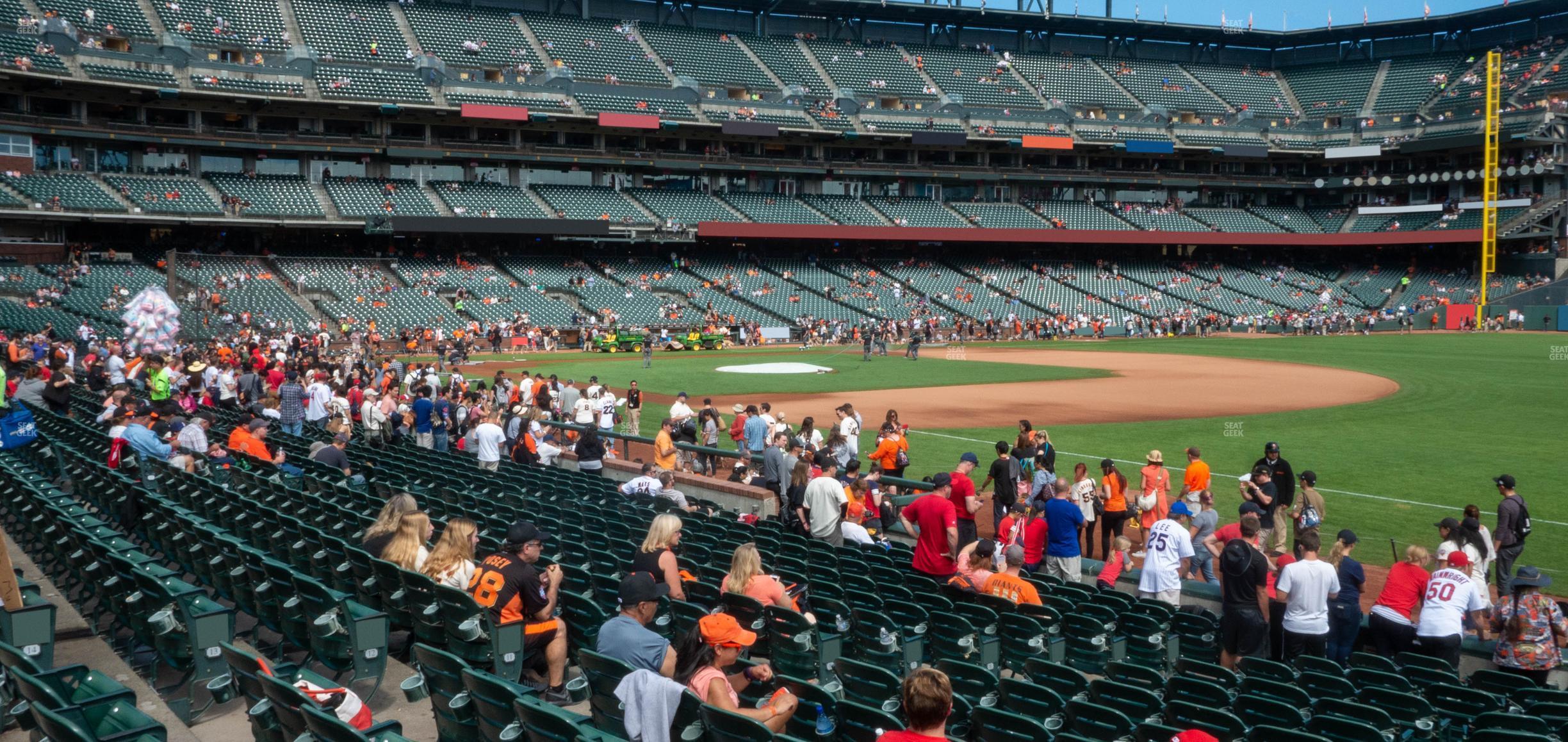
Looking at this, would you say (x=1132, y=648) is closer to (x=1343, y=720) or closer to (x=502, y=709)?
(x=1343, y=720)

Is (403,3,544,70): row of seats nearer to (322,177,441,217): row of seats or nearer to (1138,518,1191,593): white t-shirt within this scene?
(322,177,441,217): row of seats

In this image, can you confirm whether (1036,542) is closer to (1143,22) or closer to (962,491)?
(962,491)

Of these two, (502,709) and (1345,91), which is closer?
(502,709)

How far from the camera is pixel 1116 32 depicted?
90.5 meters

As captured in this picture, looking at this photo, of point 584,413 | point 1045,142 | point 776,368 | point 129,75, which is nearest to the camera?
point 584,413

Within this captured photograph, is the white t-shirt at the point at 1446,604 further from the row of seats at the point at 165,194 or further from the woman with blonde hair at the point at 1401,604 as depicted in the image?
the row of seats at the point at 165,194

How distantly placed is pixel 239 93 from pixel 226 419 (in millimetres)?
42834

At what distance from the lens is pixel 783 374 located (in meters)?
42.8

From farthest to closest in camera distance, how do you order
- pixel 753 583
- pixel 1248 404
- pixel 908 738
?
pixel 1248 404 < pixel 753 583 < pixel 908 738

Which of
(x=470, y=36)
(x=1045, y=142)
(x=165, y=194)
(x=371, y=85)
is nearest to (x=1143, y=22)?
(x=1045, y=142)

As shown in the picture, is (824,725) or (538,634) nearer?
(824,725)

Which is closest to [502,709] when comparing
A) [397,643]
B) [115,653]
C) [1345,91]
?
[397,643]

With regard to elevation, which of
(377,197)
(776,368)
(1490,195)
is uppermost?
(1490,195)

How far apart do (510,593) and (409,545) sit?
4.85 ft
